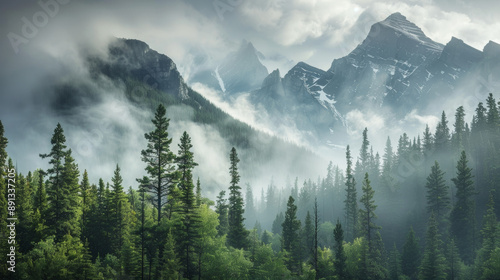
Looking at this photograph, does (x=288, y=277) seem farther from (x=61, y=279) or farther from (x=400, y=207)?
Result: (x=400, y=207)

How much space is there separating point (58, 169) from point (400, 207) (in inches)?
3568

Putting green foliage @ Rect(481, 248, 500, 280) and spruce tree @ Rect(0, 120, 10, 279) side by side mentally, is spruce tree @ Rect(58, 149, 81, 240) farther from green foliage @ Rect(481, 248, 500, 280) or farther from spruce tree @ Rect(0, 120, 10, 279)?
green foliage @ Rect(481, 248, 500, 280)

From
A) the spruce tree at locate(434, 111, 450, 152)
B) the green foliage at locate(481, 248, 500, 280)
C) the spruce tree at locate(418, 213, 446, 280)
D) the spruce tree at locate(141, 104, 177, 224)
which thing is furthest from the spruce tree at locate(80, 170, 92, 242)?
the spruce tree at locate(434, 111, 450, 152)

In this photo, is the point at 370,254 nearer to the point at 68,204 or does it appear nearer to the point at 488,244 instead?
the point at 488,244

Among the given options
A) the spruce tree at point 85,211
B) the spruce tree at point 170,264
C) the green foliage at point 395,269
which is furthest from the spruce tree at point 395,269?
the spruce tree at point 85,211

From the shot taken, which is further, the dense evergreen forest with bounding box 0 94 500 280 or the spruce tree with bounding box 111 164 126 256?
the spruce tree with bounding box 111 164 126 256

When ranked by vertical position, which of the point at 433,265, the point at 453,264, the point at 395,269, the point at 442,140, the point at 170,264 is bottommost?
the point at 395,269

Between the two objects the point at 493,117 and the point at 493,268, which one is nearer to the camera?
the point at 493,268

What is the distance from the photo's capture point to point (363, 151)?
127000mm

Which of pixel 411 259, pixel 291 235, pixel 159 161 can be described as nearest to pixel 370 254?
pixel 411 259

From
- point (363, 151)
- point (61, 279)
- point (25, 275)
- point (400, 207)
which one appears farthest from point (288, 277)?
point (363, 151)

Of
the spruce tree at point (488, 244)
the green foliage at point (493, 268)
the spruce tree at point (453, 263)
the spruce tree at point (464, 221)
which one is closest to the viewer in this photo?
the green foliage at point (493, 268)

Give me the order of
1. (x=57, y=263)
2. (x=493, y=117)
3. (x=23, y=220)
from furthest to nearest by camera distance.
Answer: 1. (x=493, y=117)
2. (x=23, y=220)
3. (x=57, y=263)

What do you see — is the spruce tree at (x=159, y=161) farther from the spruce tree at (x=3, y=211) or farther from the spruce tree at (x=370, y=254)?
the spruce tree at (x=370, y=254)
